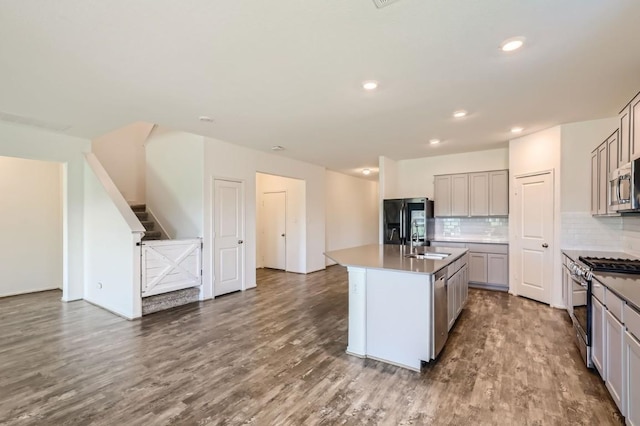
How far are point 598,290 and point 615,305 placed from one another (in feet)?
1.40

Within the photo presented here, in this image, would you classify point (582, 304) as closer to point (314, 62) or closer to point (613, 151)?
point (613, 151)

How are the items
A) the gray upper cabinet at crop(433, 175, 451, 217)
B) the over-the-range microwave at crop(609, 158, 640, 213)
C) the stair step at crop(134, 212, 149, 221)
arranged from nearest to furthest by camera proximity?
the over-the-range microwave at crop(609, 158, 640, 213) < the stair step at crop(134, 212, 149, 221) < the gray upper cabinet at crop(433, 175, 451, 217)

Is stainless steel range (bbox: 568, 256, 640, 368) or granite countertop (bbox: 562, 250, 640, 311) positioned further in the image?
stainless steel range (bbox: 568, 256, 640, 368)

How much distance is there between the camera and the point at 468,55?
2.47 metres

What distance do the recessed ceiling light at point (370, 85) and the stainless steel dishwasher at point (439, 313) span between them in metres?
1.95

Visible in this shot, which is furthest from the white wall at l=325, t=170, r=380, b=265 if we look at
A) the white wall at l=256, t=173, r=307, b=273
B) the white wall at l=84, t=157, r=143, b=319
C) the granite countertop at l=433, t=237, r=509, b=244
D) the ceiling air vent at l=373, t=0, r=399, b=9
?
the ceiling air vent at l=373, t=0, r=399, b=9

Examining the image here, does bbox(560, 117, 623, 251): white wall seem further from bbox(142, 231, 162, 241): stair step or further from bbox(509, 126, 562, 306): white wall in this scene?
bbox(142, 231, 162, 241): stair step

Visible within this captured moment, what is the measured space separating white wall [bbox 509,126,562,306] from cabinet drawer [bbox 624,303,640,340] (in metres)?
3.14

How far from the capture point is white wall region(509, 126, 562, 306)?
14.9 feet

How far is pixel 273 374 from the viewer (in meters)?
2.68

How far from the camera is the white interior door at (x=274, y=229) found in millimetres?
7730

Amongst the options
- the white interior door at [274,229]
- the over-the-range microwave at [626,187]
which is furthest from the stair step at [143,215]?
the over-the-range microwave at [626,187]

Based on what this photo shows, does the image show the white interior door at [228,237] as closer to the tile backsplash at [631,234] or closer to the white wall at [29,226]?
the white wall at [29,226]

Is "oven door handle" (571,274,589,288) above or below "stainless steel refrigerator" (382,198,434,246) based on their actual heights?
below
